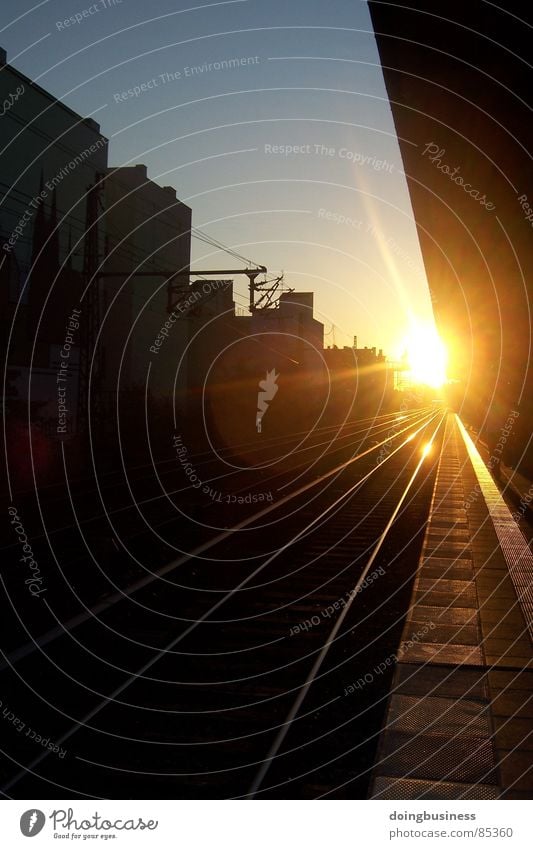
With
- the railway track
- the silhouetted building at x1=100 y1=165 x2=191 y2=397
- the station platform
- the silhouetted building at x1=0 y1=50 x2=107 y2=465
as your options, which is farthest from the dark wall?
the silhouetted building at x1=100 y1=165 x2=191 y2=397

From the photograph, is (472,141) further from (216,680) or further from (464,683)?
(216,680)

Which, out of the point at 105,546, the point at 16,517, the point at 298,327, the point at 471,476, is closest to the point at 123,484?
the point at 16,517

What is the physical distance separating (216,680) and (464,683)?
170cm

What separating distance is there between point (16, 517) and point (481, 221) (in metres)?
9.21

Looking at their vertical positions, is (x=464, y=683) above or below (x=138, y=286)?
below

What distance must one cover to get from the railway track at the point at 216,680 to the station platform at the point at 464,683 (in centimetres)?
18

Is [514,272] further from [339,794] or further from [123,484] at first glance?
[339,794]

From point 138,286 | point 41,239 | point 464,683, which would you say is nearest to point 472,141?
point 464,683

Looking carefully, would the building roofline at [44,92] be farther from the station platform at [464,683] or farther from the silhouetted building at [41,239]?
the station platform at [464,683]

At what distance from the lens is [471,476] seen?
21.6 m

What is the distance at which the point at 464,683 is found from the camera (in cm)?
591

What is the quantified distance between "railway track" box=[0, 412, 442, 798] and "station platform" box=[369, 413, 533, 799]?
0.18 meters

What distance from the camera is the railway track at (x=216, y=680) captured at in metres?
4.47

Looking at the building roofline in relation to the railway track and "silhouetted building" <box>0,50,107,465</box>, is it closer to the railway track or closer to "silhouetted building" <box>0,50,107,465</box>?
"silhouetted building" <box>0,50,107,465</box>
